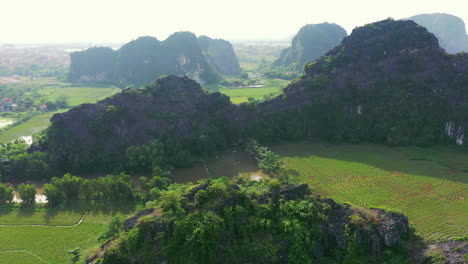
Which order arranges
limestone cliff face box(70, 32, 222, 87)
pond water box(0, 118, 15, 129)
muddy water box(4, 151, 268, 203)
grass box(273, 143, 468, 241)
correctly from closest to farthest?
grass box(273, 143, 468, 241) < muddy water box(4, 151, 268, 203) < pond water box(0, 118, 15, 129) < limestone cliff face box(70, 32, 222, 87)

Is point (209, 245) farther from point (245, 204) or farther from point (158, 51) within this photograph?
point (158, 51)

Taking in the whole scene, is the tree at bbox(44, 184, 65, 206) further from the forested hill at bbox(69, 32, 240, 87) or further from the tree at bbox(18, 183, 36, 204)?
the forested hill at bbox(69, 32, 240, 87)

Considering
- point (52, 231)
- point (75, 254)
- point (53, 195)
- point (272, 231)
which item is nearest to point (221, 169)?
point (53, 195)

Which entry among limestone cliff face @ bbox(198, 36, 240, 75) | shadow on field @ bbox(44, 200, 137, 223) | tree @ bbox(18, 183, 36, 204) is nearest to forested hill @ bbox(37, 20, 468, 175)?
tree @ bbox(18, 183, 36, 204)

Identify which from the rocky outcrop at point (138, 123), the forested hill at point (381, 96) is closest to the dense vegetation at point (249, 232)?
the rocky outcrop at point (138, 123)

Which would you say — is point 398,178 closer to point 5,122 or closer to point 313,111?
point 313,111

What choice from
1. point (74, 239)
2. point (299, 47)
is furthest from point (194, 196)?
point (299, 47)

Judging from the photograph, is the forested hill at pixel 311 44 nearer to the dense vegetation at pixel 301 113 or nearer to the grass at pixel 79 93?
the dense vegetation at pixel 301 113
